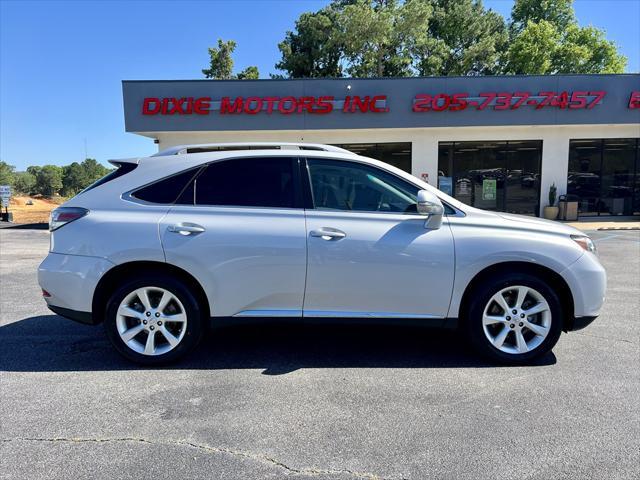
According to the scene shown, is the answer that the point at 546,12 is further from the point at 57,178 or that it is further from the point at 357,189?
the point at 57,178

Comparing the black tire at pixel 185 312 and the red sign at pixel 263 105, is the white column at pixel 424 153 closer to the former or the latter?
the red sign at pixel 263 105

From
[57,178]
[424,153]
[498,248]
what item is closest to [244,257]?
[498,248]

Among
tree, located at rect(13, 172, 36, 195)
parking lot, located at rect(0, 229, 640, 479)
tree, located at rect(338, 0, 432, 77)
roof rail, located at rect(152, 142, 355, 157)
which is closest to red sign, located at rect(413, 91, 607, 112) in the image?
parking lot, located at rect(0, 229, 640, 479)

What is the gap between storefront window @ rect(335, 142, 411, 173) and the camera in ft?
58.9

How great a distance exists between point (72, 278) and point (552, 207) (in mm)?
17440

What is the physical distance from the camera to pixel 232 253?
3838 mm

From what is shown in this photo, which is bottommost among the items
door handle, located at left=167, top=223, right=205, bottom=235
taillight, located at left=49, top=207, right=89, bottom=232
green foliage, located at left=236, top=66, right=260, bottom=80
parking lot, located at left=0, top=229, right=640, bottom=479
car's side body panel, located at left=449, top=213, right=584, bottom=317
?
parking lot, located at left=0, top=229, right=640, bottom=479

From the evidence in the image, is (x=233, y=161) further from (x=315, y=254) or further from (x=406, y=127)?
(x=406, y=127)

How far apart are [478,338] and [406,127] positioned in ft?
45.2

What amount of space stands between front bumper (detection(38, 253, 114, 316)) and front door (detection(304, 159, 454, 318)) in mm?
1730

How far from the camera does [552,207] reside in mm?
17594

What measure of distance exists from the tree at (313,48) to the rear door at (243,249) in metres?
33.4

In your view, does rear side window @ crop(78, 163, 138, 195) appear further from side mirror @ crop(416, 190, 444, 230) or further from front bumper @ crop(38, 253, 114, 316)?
side mirror @ crop(416, 190, 444, 230)

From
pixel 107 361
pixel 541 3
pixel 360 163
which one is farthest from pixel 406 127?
pixel 541 3
